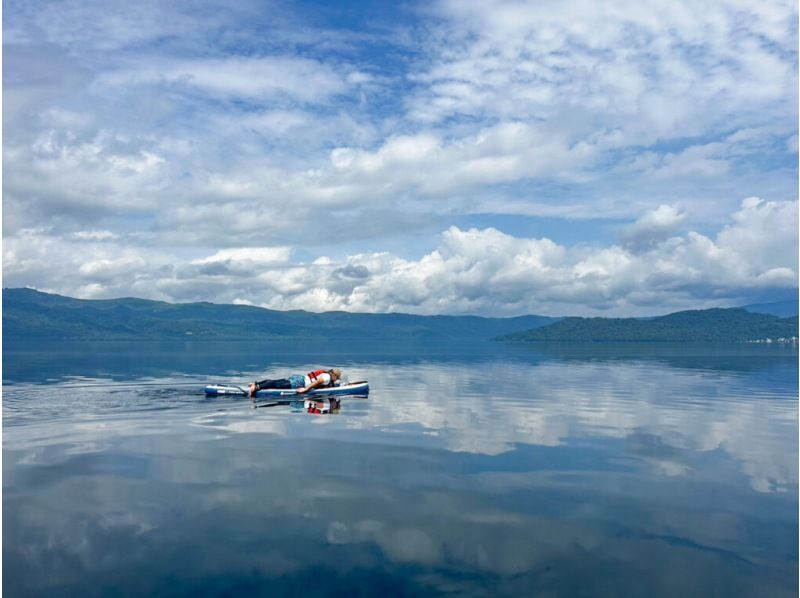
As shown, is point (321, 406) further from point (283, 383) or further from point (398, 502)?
point (398, 502)

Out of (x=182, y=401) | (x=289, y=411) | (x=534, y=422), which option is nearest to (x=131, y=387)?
(x=182, y=401)

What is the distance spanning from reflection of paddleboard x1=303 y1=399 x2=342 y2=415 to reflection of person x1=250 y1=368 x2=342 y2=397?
300 cm

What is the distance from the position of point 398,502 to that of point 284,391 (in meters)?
44.3

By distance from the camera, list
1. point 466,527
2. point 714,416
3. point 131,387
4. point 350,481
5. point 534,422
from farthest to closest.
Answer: point 131,387
point 714,416
point 534,422
point 350,481
point 466,527

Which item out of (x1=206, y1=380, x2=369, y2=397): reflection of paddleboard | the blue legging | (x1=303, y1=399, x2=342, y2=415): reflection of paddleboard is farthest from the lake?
the blue legging

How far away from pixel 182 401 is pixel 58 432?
19.4 metres

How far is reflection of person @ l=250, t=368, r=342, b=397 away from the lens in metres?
72.0

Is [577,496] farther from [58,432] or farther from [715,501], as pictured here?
[58,432]

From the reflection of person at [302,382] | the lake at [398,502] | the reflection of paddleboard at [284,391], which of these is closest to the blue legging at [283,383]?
the reflection of person at [302,382]

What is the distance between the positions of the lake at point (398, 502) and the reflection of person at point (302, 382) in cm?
1044

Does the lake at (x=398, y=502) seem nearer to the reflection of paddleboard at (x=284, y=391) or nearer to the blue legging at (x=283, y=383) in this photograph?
the reflection of paddleboard at (x=284, y=391)

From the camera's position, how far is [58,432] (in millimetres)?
48219

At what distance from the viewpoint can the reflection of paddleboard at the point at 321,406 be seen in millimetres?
63847

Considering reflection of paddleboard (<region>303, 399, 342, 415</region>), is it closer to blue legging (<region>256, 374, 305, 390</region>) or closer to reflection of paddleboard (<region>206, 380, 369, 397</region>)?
reflection of paddleboard (<region>206, 380, 369, 397</region>)
